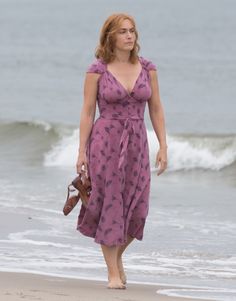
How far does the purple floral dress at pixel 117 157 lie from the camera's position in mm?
7293

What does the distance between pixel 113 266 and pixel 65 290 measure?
15.2 inches

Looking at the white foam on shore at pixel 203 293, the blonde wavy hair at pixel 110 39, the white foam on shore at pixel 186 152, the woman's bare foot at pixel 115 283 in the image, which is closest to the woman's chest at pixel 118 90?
the blonde wavy hair at pixel 110 39

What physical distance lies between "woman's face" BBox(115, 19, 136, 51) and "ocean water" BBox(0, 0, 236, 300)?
4.94 ft

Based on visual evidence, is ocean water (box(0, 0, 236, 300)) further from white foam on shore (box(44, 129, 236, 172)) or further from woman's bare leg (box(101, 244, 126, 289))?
woman's bare leg (box(101, 244, 126, 289))

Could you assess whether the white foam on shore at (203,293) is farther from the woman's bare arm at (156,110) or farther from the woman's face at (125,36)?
the woman's face at (125,36)

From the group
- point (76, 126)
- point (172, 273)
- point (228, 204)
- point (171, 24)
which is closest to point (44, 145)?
point (76, 126)

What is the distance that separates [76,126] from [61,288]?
43.8ft

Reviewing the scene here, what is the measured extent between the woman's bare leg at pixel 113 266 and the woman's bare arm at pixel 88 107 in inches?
24.2

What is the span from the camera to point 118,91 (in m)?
7.26

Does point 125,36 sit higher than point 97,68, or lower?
higher

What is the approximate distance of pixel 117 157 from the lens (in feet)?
24.0

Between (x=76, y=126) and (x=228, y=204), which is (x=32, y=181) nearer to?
(x=228, y=204)

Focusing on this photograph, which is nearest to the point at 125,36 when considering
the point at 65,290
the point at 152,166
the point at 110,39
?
the point at 110,39

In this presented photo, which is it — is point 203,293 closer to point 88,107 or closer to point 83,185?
point 83,185
